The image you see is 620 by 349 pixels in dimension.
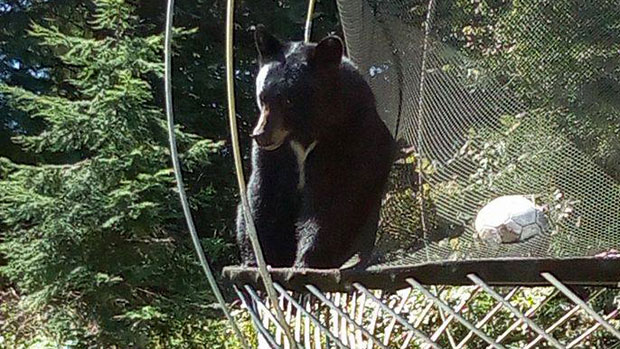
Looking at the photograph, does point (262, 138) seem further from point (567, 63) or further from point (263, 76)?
point (567, 63)

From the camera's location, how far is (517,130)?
6.64 feet

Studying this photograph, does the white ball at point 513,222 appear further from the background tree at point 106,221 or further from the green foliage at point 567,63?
the background tree at point 106,221

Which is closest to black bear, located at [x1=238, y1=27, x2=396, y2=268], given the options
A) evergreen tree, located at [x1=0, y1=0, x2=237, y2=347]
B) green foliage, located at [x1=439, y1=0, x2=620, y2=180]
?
green foliage, located at [x1=439, y1=0, x2=620, y2=180]

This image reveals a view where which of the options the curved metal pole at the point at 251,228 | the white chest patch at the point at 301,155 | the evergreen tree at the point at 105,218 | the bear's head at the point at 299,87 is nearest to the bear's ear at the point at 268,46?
the bear's head at the point at 299,87

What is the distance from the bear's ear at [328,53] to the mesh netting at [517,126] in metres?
0.24

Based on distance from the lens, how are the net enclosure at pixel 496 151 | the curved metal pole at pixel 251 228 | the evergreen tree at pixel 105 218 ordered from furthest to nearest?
the evergreen tree at pixel 105 218 < the net enclosure at pixel 496 151 < the curved metal pole at pixel 251 228

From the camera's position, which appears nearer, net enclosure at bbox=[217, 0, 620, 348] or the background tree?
net enclosure at bbox=[217, 0, 620, 348]

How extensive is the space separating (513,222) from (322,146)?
0.78 meters

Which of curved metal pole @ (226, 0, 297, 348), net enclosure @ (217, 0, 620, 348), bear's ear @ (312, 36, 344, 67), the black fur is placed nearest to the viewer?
curved metal pole @ (226, 0, 297, 348)

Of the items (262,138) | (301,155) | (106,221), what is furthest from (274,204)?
(106,221)

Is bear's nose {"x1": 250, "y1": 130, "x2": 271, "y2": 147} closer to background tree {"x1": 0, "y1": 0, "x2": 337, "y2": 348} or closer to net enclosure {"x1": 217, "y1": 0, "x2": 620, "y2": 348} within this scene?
net enclosure {"x1": 217, "y1": 0, "x2": 620, "y2": 348}

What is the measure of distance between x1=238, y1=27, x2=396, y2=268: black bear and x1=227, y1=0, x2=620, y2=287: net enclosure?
164mm

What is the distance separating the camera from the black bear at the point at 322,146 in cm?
246

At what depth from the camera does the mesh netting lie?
1908 millimetres
